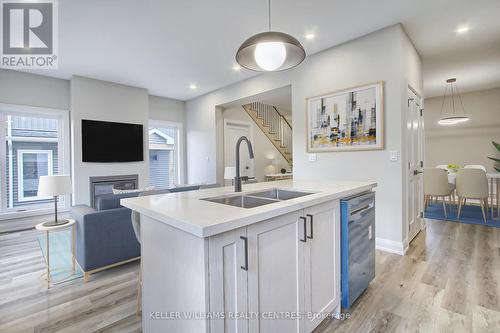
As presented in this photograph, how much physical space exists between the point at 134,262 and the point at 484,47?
576 cm

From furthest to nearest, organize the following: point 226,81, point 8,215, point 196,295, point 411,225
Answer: point 226,81 → point 8,215 → point 411,225 → point 196,295

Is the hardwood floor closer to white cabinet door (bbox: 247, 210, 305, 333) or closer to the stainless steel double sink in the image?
white cabinet door (bbox: 247, 210, 305, 333)

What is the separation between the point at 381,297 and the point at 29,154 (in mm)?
5856

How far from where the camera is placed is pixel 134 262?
2789 mm

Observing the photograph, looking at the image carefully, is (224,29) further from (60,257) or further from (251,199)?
(60,257)

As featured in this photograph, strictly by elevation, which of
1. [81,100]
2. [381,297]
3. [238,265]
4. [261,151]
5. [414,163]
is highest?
[81,100]

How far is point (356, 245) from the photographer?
182cm

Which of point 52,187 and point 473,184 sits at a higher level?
point 52,187

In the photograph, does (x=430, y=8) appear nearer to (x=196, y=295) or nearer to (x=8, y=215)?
Answer: (x=196, y=295)

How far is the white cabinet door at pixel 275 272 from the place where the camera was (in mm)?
1100

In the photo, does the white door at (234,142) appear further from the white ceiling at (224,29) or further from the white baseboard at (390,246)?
the white baseboard at (390,246)

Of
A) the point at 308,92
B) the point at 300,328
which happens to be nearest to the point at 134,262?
the point at 300,328

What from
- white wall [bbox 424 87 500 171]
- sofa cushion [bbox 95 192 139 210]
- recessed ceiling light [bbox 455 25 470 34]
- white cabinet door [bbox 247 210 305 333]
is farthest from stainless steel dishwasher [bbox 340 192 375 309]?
white wall [bbox 424 87 500 171]

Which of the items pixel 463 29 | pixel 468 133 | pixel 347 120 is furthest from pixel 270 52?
pixel 468 133
